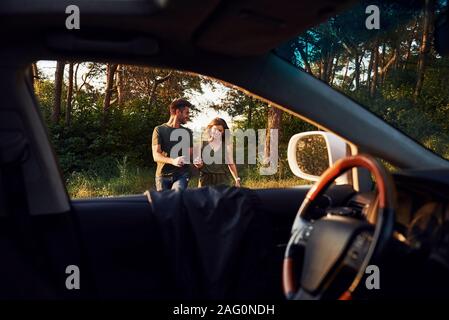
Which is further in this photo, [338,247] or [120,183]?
[120,183]

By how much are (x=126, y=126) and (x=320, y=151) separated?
14319mm

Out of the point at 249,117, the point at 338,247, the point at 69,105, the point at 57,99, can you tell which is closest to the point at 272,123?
the point at 249,117

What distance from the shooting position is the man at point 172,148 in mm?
5758

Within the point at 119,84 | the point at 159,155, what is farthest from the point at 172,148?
the point at 119,84

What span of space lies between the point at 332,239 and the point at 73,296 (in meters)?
1.10

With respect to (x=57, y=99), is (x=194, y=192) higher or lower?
lower

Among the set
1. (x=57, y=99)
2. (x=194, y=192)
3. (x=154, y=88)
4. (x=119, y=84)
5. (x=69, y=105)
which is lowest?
(x=194, y=192)

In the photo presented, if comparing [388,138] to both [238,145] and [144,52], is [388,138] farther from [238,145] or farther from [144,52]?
[238,145]

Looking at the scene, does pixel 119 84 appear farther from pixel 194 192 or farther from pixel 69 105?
pixel 194 192

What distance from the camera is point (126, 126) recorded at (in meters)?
16.9

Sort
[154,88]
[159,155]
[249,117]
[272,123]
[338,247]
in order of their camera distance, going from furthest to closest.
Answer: [249,117] → [154,88] → [272,123] → [159,155] → [338,247]

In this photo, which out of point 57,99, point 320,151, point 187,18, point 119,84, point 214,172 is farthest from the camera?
point 119,84

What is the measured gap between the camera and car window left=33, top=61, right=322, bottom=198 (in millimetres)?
13938

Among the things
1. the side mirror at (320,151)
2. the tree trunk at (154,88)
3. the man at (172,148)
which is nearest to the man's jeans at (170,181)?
the man at (172,148)
